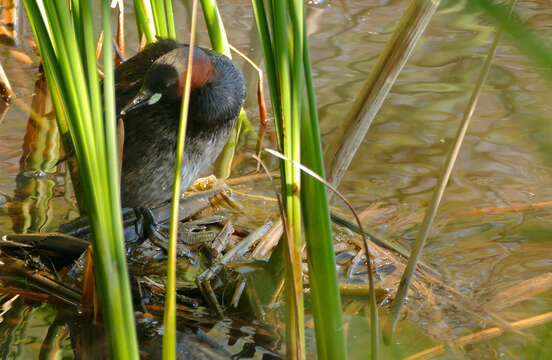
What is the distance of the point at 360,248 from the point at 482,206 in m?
0.76

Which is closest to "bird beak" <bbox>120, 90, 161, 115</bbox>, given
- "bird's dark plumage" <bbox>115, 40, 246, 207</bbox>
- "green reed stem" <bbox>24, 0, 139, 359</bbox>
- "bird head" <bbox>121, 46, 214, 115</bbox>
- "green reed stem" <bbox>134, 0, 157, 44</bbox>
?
"bird head" <bbox>121, 46, 214, 115</bbox>

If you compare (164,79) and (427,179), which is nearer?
(164,79)

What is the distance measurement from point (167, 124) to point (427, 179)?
145 centimetres

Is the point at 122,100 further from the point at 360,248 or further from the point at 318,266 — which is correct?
the point at 318,266

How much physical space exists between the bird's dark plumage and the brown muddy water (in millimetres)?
398

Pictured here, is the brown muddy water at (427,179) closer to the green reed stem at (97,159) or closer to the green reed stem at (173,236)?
the green reed stem at (173,236)

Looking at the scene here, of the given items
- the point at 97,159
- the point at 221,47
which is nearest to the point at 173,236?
the point at 97,159

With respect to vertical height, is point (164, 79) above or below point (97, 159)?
below

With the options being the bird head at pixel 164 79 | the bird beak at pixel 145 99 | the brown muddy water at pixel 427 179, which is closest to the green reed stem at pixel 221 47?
the brown muddy water at pixel 427 179

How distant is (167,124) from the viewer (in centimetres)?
279

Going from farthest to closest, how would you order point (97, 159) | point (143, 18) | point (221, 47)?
point (221, 47), point (143, 18), point (97, 159)

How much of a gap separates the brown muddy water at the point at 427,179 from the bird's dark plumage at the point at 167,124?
0.40 m

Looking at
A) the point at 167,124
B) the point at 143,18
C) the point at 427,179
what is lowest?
the point at 427,179

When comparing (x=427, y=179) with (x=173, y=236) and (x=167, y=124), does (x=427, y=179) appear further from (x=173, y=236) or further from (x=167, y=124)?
(x=173, y=236)
